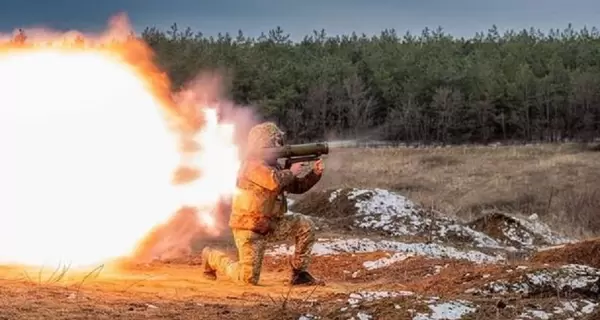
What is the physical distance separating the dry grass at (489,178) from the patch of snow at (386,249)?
13.0m

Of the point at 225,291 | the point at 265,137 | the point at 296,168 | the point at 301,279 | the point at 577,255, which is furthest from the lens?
the point at 577,255

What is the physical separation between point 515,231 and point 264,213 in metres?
14.2

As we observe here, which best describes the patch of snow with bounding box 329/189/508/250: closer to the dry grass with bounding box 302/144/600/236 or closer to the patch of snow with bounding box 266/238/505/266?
the patch of snow with bounding box 266/238/505/266

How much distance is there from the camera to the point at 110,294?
1103cm

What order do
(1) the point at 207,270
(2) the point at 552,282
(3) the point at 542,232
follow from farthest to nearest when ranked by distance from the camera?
(3) the point at 542,232
(1) the point at 207,270
(2) the point at 552,282

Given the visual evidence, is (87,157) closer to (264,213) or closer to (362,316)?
(264,213)

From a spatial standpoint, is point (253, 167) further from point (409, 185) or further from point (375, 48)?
point (375, 48)

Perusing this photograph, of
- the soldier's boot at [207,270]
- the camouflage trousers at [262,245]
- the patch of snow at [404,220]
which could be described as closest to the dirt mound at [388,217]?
the patch of snow at [404,220]

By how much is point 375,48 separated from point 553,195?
177ft

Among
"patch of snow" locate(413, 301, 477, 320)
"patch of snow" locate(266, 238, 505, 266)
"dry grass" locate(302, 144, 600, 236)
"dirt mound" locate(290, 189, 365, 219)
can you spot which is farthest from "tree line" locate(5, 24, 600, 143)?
"patch of snow" locate(413, 301, 477, 320)

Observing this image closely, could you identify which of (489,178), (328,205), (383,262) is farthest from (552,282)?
(489,178)

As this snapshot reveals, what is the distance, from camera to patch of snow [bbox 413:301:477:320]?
29.1ft

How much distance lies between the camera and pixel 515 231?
83.5 feet

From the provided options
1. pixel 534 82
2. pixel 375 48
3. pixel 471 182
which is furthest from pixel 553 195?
pixel 375 48
